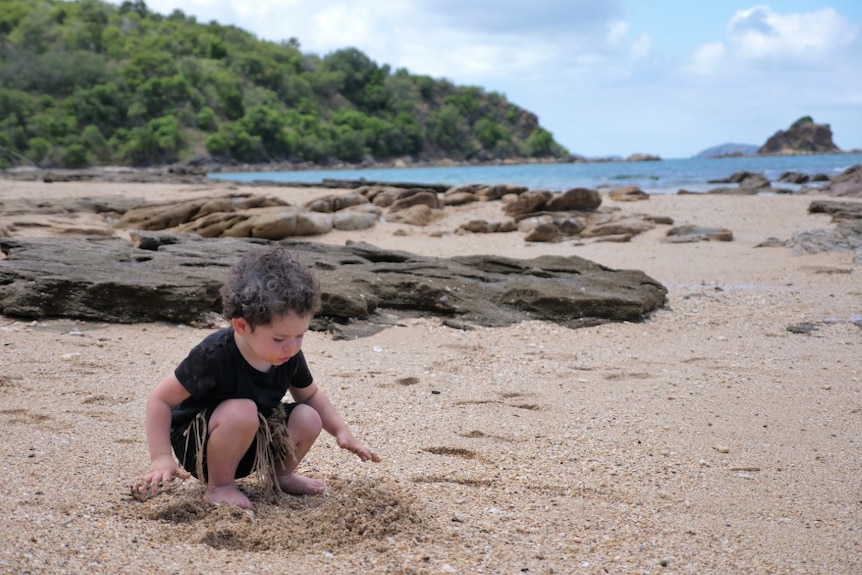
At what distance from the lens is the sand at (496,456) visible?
2369mm

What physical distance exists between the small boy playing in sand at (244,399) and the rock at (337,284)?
2.97 meters

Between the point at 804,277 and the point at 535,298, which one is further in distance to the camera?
the point at 804,277

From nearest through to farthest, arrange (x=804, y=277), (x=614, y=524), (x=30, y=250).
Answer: (x=614, y=524) → (x=30, y=250) → (x=804, y=277)

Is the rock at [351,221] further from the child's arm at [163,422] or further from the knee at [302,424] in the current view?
the child's arm at [163,422]

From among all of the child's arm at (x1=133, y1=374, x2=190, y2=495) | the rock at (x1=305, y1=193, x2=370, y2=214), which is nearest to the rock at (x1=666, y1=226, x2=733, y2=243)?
the rock at (x1=305, y1=193, x2=370, y2=214)

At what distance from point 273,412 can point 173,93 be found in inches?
3214

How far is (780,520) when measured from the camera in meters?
2.76

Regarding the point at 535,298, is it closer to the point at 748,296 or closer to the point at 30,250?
the point at 748,296

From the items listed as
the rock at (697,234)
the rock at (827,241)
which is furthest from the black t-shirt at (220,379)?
the rock at (697,234)

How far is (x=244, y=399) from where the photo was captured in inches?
100

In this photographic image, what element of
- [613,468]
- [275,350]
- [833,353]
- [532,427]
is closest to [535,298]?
[833,353]

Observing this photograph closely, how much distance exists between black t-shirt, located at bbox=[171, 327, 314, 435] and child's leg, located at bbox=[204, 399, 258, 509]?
7 centimetres

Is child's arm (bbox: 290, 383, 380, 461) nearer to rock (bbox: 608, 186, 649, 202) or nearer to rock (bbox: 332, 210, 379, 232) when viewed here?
rock (bbox: 332, 210, 379, 232)

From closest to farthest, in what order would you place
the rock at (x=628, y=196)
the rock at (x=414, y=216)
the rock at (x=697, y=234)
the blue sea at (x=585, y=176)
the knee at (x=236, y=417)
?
the knee at (x=236, y=417) < the rock at (x=697, y=234) < the rock at (x=414, y=216) < the rock at (x=628, y=196) < the blue sea at (x=585, y=176)
